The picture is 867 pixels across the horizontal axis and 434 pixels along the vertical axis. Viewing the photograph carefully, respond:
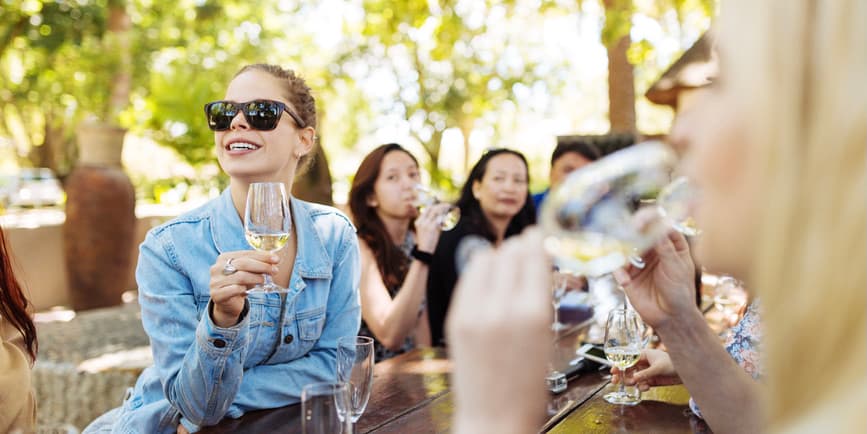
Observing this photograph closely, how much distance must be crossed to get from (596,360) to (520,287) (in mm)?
2229

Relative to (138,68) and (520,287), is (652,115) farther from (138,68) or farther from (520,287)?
(520,287)

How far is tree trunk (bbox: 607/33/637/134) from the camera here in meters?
8.77

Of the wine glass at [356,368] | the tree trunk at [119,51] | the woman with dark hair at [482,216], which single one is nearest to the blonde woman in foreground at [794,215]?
the wine glass at [356,368]

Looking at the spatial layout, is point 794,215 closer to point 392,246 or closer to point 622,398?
point 622,398

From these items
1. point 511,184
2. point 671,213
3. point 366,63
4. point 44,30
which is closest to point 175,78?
point 44,30

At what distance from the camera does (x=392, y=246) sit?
477 centimetres

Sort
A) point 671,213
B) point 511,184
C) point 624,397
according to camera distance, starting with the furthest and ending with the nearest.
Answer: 1. point 511,184
2. point 624,397
3. point 671,213

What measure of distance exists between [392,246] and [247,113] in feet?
7.03

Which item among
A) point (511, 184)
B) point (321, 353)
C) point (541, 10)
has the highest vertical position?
point (541, 10)

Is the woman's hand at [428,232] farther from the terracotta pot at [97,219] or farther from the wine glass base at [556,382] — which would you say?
the terracotta pot at [97,219]

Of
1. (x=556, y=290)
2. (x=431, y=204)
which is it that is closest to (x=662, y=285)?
(x=556, y=290)

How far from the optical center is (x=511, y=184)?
5.23 metres

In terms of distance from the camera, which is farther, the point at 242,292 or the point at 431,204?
the point at 431,204

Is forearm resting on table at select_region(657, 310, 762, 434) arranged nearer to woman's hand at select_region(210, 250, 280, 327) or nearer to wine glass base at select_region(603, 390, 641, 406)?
wine glass base at select_region(603, 390, 641, 406)
